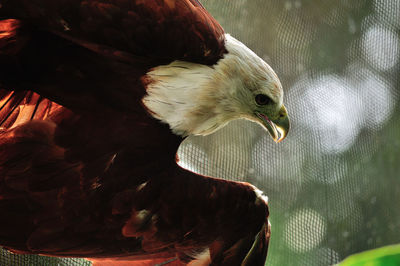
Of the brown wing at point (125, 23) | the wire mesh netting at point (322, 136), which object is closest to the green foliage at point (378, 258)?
the brown wing at point (125, 23)

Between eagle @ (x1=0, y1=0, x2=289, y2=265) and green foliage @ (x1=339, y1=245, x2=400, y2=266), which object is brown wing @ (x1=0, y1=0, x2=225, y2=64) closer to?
eagle @ (x1=0, y1=0, x2=289, y2=265)

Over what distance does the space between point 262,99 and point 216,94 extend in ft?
0.30

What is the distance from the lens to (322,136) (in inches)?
58.2

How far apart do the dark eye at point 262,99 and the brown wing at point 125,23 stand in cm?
17

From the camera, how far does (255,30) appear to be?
51.9 inches

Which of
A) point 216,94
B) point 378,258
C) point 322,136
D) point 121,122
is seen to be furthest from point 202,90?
point 322,136

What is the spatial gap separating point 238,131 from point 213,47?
510 mm

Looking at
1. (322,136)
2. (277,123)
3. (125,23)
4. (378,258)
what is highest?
(125,23)

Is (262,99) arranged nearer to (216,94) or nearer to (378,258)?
(216,94)

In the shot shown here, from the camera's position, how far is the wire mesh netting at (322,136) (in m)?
1.31

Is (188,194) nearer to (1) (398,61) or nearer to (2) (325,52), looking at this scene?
(2) (325,52)

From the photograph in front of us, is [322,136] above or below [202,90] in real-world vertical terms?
below

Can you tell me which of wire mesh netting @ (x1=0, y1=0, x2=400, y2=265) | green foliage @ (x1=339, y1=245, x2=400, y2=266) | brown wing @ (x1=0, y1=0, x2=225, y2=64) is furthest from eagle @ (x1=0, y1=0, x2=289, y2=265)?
green foliage @ (x1=339, y1=245, x2=400, y2=266)

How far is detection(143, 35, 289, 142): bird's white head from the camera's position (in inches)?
32.8
